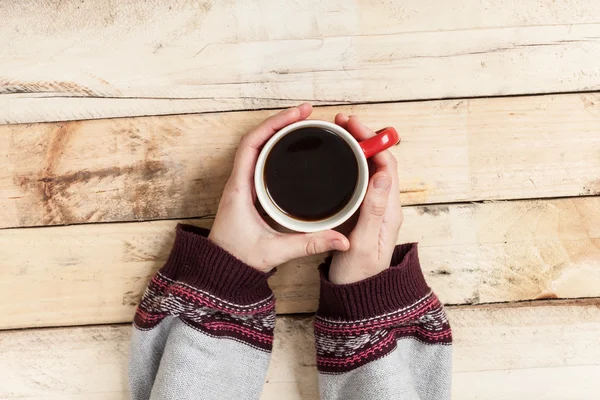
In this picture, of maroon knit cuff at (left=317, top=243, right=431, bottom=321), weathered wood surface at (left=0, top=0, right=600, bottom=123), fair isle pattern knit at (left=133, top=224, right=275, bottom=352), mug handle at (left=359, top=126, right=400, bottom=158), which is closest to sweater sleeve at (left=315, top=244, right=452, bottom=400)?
maroon knit cuff at (left=317, top=243, right=431, bottom=321)

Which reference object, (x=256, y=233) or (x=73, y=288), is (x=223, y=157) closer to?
(x=256, y=233)

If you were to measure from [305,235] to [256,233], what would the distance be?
0.08 meters

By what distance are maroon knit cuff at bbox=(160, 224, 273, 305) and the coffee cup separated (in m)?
0.13

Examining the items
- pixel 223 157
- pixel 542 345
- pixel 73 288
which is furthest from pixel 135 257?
pixel 542 345

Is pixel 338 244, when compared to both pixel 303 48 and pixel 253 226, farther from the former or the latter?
pixel 303 48

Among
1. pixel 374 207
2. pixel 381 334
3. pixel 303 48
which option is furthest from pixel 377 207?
pixel 303 48

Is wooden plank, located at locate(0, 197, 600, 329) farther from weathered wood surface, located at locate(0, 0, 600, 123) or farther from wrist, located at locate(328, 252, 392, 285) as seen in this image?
weathered wood surface, located at locate(0, 0, 600, 123)

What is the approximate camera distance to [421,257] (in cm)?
91

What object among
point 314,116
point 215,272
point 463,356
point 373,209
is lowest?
point 463,356

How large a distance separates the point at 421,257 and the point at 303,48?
1.33ft

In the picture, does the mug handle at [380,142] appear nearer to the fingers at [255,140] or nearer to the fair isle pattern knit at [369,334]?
the fingers at [255,140]

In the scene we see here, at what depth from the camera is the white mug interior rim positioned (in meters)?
0.72

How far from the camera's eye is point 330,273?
845mm

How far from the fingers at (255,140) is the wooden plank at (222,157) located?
0.28ft
